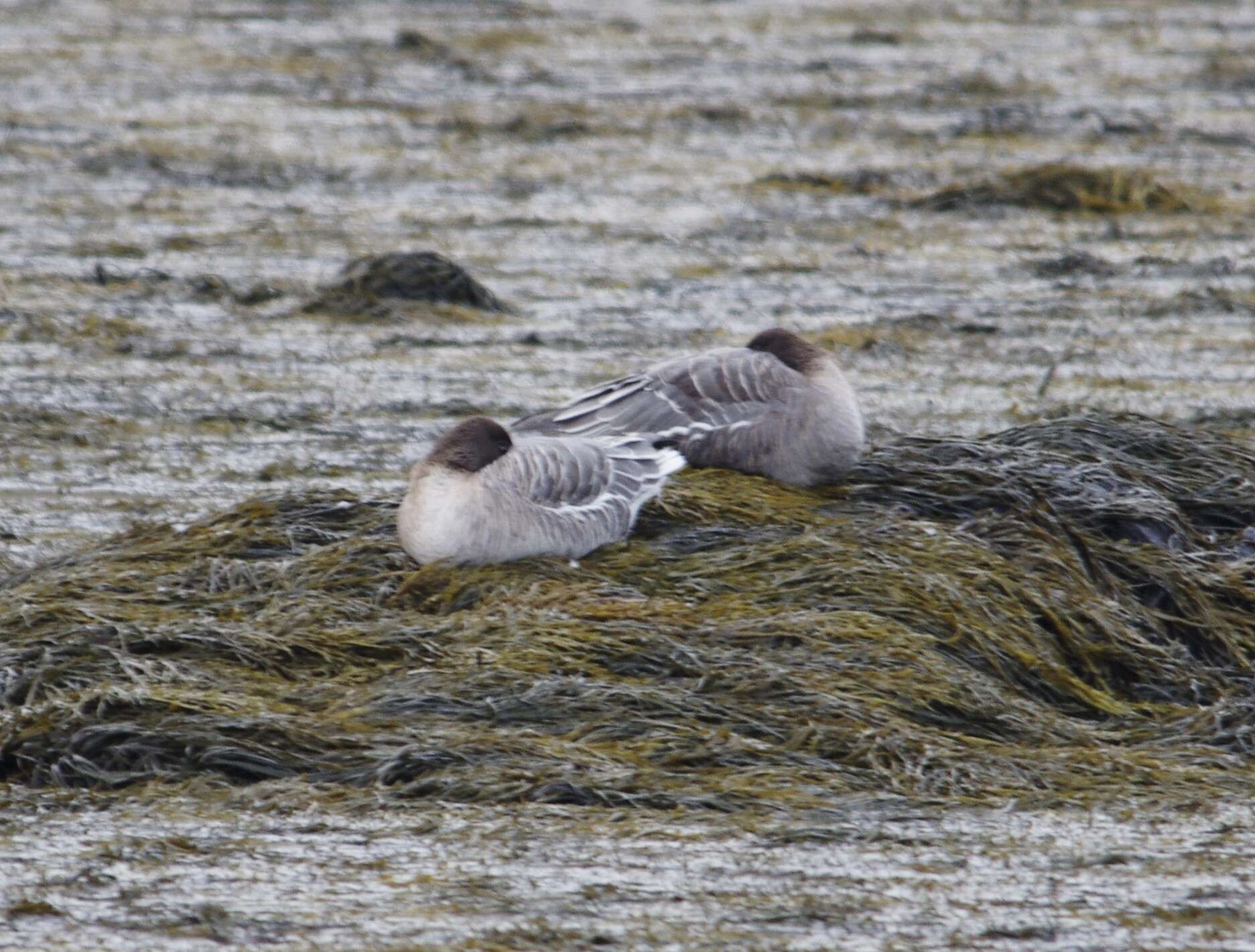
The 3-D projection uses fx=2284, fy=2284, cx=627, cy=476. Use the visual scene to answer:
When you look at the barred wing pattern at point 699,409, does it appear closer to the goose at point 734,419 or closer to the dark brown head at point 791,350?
the goose at point 734,419

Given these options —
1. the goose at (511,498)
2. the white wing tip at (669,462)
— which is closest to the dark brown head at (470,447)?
the goose at (511,498)

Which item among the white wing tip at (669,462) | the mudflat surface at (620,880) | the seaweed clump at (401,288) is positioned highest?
the white wing tip at (669,462)

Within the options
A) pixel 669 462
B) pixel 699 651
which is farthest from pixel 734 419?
pixel 699 651

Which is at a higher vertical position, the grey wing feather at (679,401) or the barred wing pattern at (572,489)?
the grey wing feather at (679,401)

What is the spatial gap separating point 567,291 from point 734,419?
436 cm

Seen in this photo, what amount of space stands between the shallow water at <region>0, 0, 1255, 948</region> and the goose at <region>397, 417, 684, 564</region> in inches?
49.1

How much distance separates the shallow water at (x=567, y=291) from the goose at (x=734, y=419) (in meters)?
1.32

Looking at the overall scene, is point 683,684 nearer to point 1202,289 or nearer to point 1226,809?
point 1226,809

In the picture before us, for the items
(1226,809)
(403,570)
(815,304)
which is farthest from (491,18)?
(1226,809)

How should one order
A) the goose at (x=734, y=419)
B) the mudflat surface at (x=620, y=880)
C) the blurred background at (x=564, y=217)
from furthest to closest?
the blurred background at (x=564, y=217) → the goose at (x=734, y=419) → the mudflat surface at (x=620, y=880)

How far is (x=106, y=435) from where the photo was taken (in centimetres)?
909

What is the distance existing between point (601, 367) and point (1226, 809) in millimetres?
5033

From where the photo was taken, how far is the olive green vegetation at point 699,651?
5.61 metres

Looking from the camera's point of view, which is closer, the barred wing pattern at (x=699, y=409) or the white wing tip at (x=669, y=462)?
the white wing tip at (x=669, y=462)
